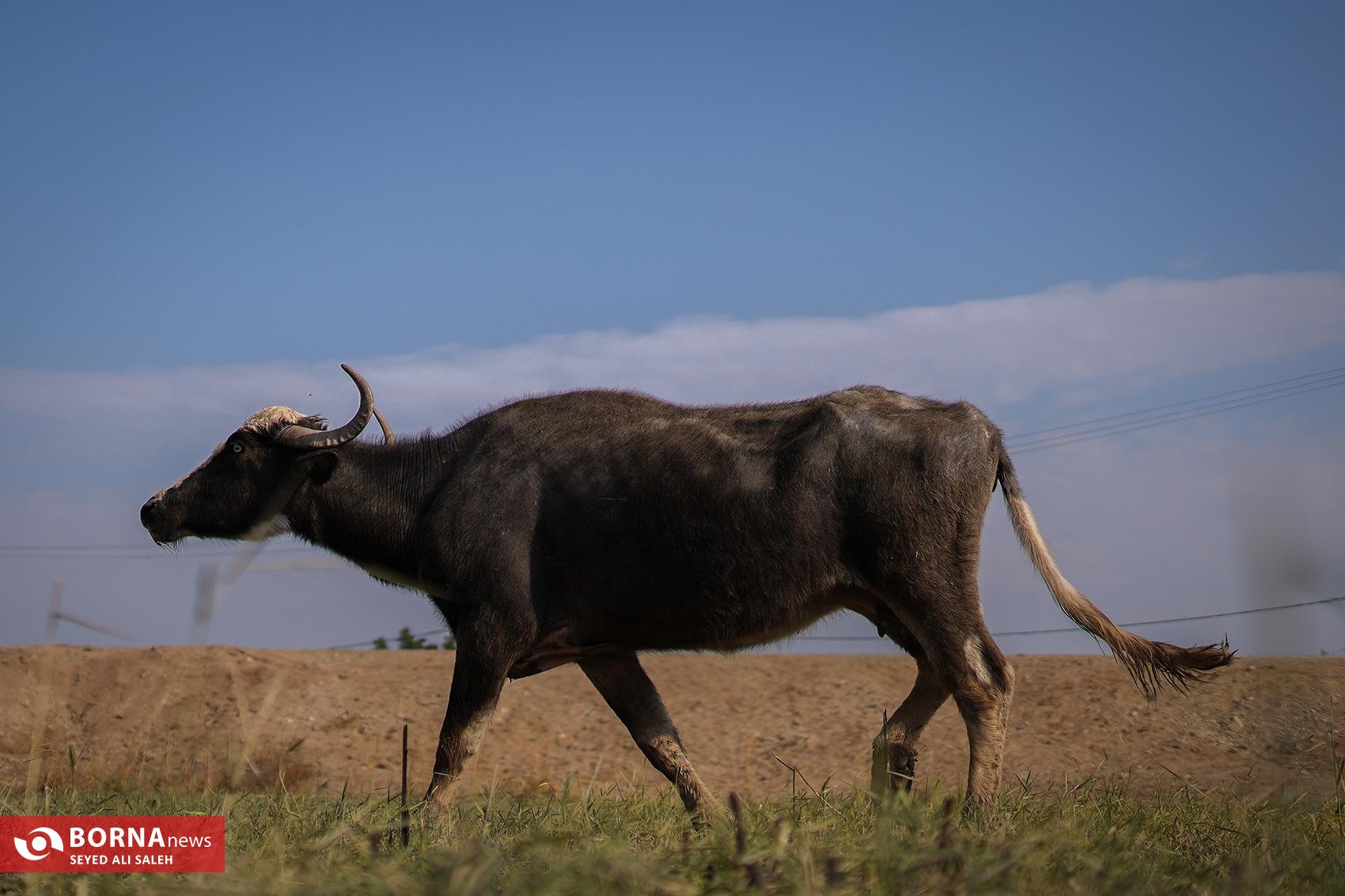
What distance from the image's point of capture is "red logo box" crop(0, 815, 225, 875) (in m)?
4.06

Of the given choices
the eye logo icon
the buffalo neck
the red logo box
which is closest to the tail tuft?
the buffalo neck

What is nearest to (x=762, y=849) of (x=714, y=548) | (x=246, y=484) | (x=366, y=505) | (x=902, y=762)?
(x=714, y=548)

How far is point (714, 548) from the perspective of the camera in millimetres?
6148

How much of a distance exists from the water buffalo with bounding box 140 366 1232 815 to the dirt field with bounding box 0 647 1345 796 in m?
3.87

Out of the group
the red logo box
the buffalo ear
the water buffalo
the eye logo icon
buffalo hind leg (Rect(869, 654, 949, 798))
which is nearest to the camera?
the red logo box

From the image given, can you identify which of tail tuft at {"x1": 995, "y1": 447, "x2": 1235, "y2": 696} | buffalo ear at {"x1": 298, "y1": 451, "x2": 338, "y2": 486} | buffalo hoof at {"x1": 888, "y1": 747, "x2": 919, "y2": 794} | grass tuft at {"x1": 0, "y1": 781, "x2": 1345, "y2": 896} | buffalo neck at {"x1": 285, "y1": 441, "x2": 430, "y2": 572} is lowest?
buffalo hoof at {"x1": 888, "y1": 747, "x2": 919, "y2": 794}

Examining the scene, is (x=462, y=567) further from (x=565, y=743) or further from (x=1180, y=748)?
(x=1180, y=748)

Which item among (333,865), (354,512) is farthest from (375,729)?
(333,865)

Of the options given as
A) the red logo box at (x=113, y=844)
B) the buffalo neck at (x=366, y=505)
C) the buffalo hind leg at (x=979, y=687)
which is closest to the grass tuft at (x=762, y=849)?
the red logo box at (x=113, y=844)

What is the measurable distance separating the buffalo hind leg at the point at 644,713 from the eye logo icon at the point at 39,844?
295cm

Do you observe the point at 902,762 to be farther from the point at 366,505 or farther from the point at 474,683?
the point at 366,505

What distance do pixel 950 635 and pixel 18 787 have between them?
571cm

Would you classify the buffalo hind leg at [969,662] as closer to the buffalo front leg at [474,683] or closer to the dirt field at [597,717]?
the buffalo front leg at [474,683]

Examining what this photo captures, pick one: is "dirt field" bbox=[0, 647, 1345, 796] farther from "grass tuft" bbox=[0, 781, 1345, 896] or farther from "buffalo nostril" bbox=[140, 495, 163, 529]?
"grass tuft" bbox=[0, 781, 1345, 896]
